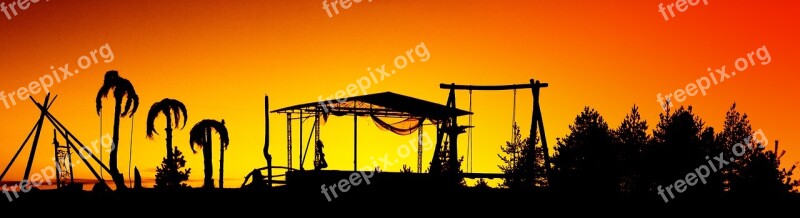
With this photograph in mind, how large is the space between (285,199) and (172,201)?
10.7ft

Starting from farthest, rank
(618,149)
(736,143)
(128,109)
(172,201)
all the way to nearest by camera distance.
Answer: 1. (736,143)
2. (618,149)
3. (128,109)
4. (172,201)

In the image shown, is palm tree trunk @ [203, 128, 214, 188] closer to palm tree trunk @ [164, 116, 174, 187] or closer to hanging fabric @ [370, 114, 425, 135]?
palm tree trunk @ [164, 116, 174, 187]

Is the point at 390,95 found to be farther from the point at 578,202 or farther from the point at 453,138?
the point at 578,202

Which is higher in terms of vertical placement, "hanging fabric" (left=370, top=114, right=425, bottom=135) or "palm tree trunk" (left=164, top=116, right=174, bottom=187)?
"hanging fabric" (left=370, top=114, right=425, bottom=135)

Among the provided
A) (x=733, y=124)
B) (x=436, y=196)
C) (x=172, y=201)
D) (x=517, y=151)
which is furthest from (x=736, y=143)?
(x=172, y=201)

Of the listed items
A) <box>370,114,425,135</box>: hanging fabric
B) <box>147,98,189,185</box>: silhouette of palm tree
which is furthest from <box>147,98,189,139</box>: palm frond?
<box>370,114,425,135</box>: hanging fabric

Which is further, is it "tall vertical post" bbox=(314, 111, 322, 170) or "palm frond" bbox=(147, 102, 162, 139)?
"palm frond" bbox=(147, 102, 162, 139)

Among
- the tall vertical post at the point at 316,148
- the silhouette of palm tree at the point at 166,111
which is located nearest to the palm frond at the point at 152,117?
the silhouette of palm tree at the point at 166,111

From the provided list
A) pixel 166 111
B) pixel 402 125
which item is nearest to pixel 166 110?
pixel 166 111

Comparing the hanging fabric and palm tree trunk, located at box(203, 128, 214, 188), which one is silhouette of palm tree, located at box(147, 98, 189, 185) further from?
the hanging fabric

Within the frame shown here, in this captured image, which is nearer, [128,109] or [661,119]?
[128,109]

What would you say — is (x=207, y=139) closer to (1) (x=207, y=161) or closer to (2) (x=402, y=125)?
(1) (x=207, y=161)

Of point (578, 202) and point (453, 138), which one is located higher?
point (453, 138)

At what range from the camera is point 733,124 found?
5716cm
